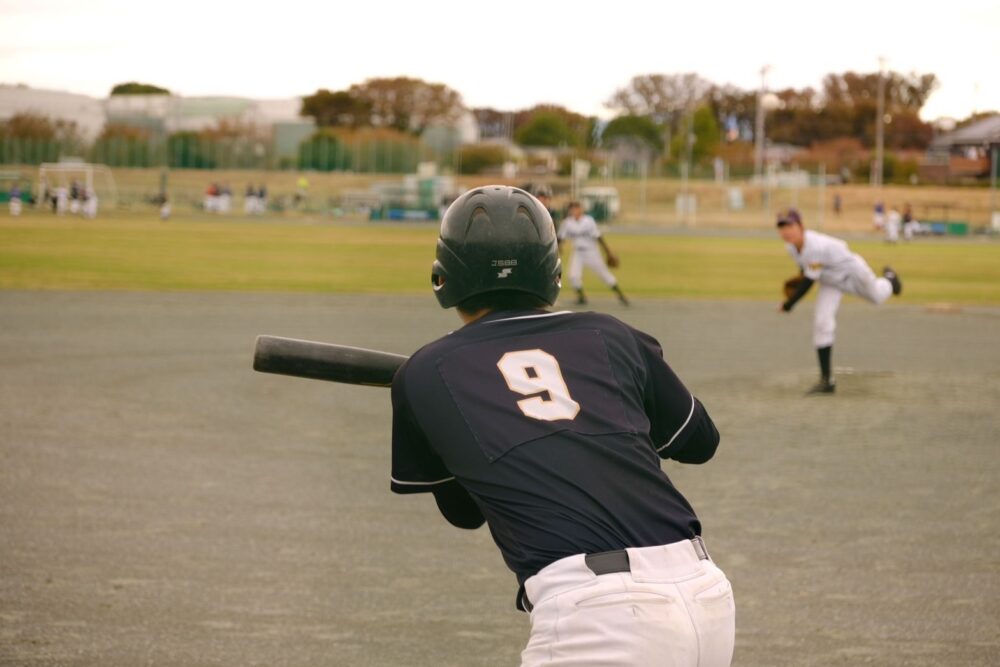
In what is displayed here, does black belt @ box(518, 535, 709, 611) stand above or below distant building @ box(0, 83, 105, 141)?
below

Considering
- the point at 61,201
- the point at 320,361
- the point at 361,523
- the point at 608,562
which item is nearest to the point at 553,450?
the point at 608,562

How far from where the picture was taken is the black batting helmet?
2863 millimetres

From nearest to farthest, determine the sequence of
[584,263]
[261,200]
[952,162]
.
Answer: [584,263]
[952,162]
[261,200]

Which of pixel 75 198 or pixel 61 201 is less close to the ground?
pixel 75 198

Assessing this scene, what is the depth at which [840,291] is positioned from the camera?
1362 centimetres

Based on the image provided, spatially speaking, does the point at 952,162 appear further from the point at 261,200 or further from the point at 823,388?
the point at 823,388

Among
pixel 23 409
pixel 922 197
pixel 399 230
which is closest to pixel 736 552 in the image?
pixel 23 409

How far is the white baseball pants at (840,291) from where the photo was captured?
13000mm

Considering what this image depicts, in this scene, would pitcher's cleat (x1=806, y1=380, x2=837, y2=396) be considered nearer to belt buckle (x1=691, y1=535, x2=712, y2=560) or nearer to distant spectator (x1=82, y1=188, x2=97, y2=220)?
belt buckle (x1=691, y1=535, x2=712, y2=560)

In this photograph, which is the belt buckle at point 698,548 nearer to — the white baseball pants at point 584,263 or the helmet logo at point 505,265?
the helmet logo at point 505,265

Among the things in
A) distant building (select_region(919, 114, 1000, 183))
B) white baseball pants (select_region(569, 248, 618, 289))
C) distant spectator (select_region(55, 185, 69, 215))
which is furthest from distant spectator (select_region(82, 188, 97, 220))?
white baseball pants (select_region(569, 248, 618, 289))

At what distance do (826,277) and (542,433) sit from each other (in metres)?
11.3

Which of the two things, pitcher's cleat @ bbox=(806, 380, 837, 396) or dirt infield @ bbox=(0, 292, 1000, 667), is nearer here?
dirt infield @ bbox=(0, 292, 1000, 667)

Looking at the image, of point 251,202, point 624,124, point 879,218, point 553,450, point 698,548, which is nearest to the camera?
point 553,450
